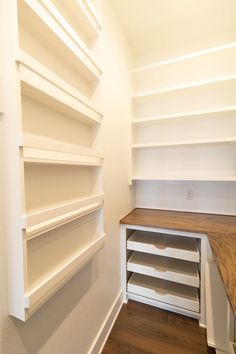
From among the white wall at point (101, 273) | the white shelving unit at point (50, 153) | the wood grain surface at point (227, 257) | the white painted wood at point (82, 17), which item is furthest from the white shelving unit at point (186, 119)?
the white shelving unit at point (50, 153)

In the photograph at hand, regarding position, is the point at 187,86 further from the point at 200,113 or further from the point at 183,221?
the point at 183,221

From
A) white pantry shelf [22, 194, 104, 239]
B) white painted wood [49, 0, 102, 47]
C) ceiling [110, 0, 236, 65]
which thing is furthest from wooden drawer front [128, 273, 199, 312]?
ceiling [110, 0, 236, 65]

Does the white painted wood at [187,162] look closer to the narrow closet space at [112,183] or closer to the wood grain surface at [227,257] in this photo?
the narrow closet space at [112,183]

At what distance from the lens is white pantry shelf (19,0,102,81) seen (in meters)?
0.67

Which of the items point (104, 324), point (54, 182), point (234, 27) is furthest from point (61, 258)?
point (234, 27)

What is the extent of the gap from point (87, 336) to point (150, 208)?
1.40 m

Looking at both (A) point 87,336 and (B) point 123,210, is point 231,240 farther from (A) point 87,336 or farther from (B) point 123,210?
(A) point 87,336

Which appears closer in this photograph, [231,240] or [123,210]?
[231,240]

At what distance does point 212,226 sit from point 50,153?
4.86ft

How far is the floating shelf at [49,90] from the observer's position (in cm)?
62

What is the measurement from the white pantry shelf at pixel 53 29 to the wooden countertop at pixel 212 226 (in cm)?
128

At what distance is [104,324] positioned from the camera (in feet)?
4.50

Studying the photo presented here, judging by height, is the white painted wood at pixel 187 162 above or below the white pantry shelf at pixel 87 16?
below

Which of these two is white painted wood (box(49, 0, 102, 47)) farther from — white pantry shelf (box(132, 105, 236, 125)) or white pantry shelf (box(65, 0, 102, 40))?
white pantry shelf (box(132, 105, 236, 125))
